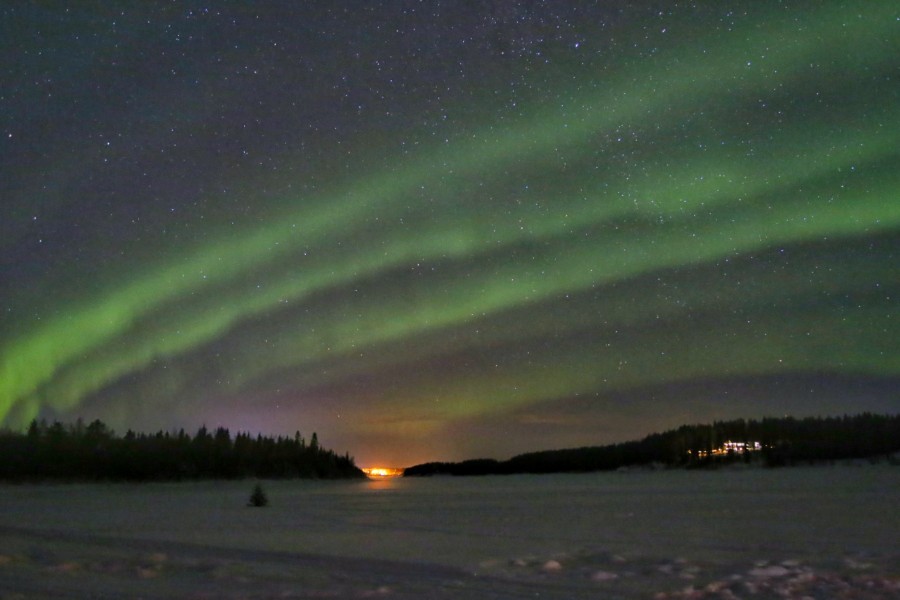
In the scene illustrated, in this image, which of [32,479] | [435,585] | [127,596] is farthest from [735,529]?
[32,479]

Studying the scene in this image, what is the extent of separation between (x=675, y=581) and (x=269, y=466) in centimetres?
16501

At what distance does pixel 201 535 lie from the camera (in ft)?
77.2

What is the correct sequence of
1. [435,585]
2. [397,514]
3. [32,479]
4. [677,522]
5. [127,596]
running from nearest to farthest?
1. [127,596]
2. [435,585]
3. [677,522]
4. [397,514]
5. [32,479]

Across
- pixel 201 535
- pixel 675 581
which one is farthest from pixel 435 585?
pixel 201 535

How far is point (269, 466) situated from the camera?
559 feet

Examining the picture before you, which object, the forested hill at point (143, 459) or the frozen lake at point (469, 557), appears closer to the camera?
the frozen lake at point (469, 557)

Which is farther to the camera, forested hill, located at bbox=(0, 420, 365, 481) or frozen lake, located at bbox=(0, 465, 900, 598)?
forested hill, located at bbox=(0, 420, 365, 481)

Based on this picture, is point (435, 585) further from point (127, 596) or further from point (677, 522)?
point (677, 522)

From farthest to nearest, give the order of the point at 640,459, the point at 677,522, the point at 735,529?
the point at 640,459
the point at 677,522
the point at 735,529

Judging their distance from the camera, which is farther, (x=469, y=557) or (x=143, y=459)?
(x=143, y=459)

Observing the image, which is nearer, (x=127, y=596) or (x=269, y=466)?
(x=127, y=596)

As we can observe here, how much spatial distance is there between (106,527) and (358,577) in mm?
15883

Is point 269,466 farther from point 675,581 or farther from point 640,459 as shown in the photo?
point 675,581

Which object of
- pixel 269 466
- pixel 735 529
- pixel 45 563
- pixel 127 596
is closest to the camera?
pixel 127 596
